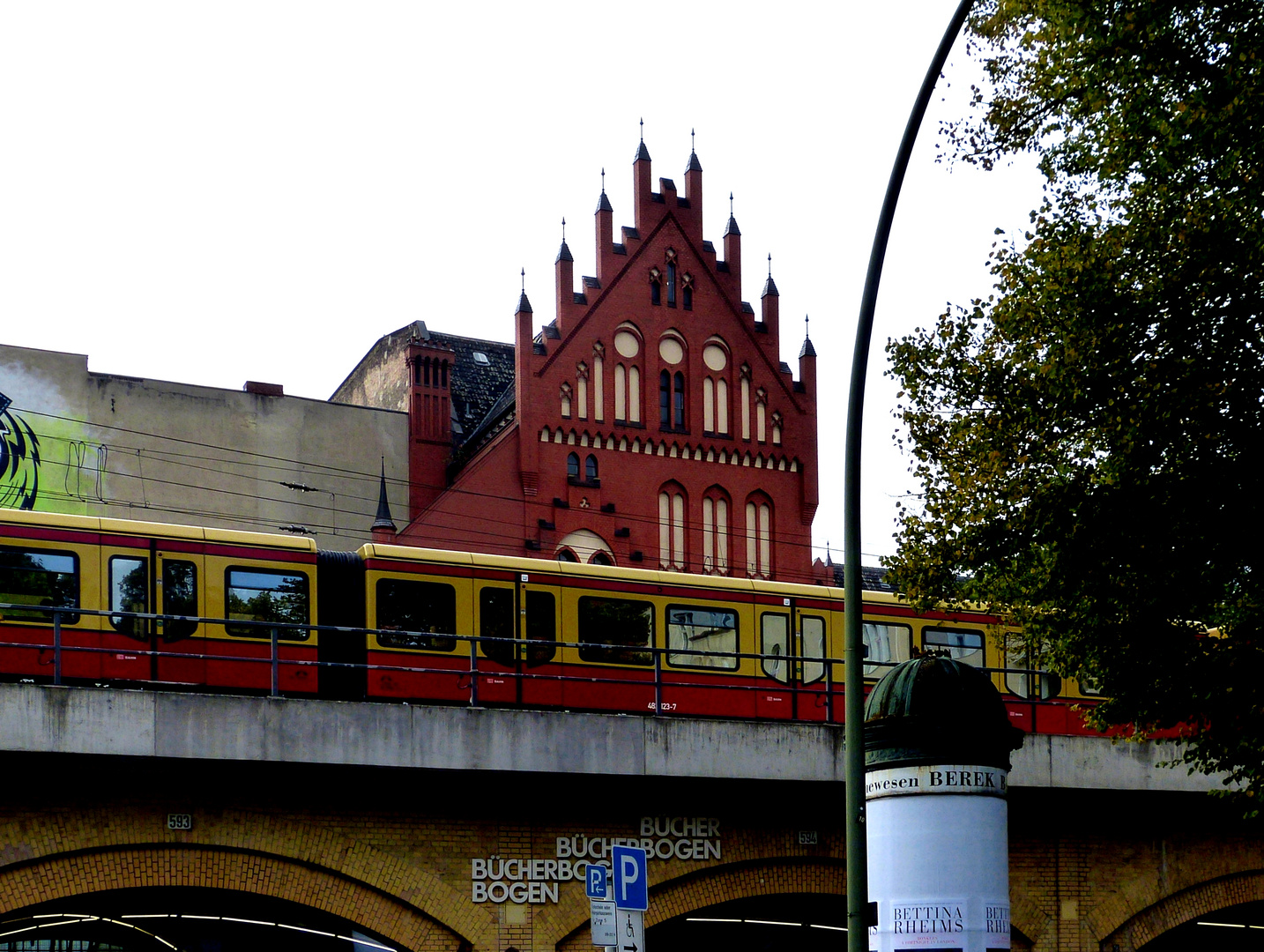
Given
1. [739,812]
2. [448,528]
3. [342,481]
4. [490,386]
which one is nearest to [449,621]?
[739,812]

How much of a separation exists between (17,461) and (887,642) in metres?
25.5

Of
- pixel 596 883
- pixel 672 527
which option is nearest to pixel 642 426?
pixel 672 527

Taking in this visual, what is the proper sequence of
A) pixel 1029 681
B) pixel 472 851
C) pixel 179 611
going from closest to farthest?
pixel 472 851 → pixel 179 611 → pixel 1029 681

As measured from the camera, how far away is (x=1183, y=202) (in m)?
15.3

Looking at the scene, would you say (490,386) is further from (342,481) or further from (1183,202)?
(1183,202)

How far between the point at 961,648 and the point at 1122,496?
11.3 m

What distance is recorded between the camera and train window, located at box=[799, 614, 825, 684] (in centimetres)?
2516

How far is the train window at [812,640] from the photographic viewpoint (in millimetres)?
25156

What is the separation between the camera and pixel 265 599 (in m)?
22.4

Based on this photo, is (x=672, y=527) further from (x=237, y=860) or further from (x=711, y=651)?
(x=237, y=860)

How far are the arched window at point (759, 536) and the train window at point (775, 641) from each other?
23088mm

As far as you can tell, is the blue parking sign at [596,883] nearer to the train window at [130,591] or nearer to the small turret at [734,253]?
the train window at [130,591]

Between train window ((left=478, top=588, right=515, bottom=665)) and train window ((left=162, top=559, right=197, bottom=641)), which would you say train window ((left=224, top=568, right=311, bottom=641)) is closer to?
train window ((left=162, top=559, right=197, bottom=641))

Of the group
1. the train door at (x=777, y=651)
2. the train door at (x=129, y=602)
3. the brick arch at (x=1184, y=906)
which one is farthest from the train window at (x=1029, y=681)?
the train door at (x=129, y=602)
